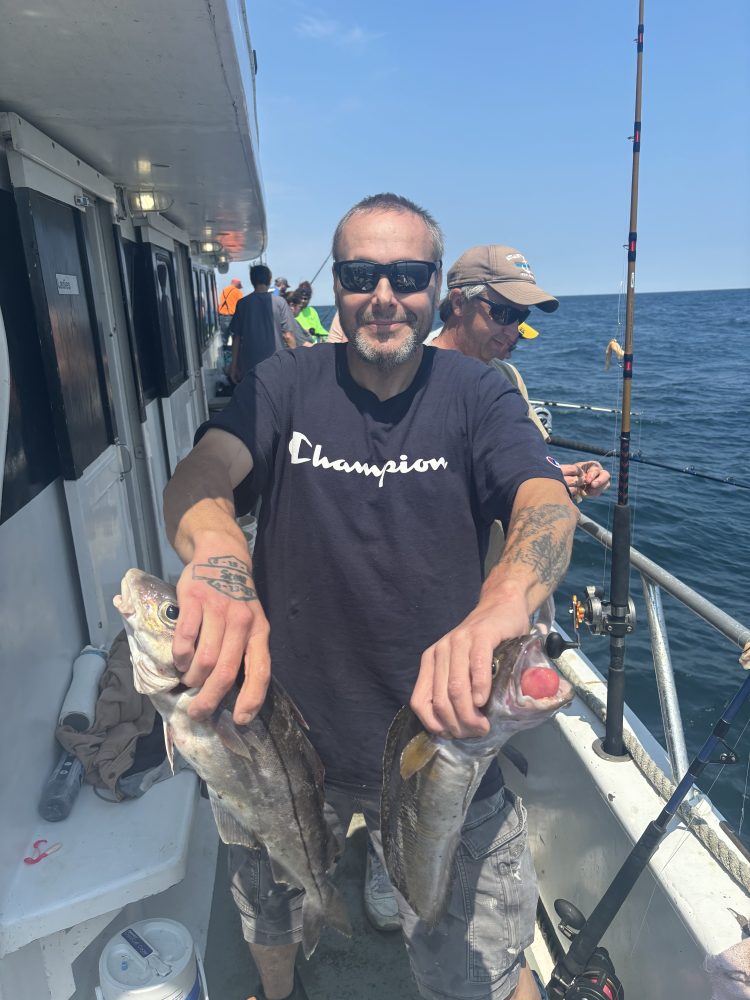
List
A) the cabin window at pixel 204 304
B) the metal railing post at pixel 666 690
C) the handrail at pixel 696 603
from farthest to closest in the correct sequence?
the cabin window at pixel 204 304 → the metal railing post at pixel 666 690 → the handrail at pixel 696 603

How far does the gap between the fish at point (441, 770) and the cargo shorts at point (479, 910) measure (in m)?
0.23

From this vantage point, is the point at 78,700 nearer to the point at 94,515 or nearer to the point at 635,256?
the point at 94,515

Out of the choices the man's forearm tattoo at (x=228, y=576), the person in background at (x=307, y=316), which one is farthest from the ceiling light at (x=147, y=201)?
the person in background at (x=307, y=316)

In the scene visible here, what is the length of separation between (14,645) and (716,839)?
8.87 feet

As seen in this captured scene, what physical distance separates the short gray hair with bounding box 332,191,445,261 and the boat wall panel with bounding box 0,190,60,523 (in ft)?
4.79

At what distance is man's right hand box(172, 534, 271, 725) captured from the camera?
4.50 feet

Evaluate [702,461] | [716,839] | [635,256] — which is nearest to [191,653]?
[716,839]

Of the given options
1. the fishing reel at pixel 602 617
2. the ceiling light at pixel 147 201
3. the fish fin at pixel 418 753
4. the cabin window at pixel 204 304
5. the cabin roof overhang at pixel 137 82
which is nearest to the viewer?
the fish fin at pixel 418 753

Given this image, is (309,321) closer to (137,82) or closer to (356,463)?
(137,82)

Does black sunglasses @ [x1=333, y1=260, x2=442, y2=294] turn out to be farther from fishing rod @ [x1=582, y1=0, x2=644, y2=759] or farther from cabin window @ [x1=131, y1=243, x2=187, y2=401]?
cabin window @ [x1=131, y1=243, x2=187, y2=401]

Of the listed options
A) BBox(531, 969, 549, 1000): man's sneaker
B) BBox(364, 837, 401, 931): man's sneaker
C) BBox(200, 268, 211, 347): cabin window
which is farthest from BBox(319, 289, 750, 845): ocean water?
BBox(200, 268, 211, 347): cabin window

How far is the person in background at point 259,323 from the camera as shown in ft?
26.5

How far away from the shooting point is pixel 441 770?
1662 millimetres

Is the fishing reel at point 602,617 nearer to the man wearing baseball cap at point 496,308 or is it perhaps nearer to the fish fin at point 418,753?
the man wearing baseball cap at point 496,308
